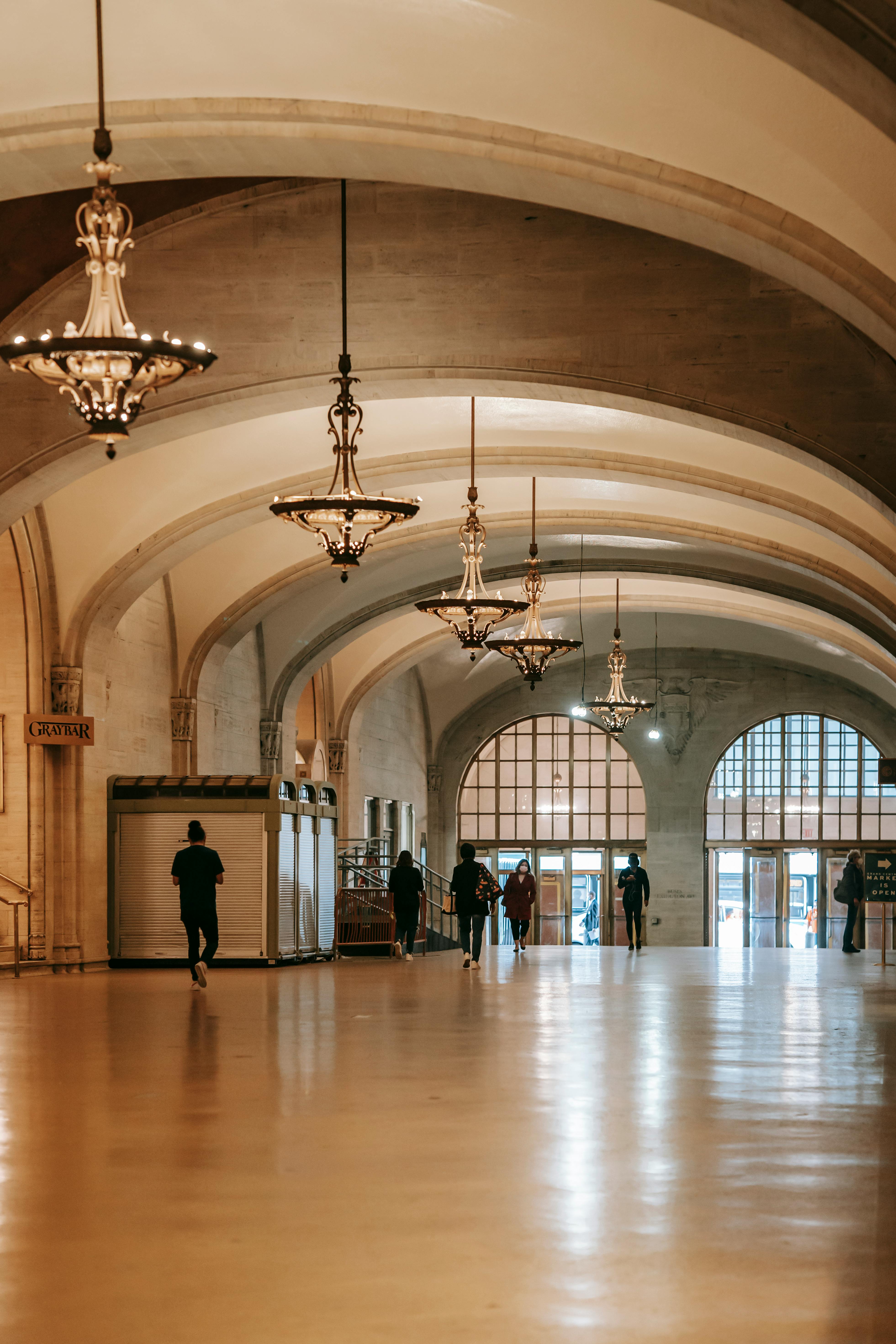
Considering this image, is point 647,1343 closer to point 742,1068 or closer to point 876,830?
point 742,1068

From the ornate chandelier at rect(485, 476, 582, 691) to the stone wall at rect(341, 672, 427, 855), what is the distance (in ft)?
31.6

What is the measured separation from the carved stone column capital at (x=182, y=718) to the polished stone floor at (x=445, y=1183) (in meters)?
8.82

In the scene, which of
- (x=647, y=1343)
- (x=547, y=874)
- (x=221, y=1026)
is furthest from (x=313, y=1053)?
(x=547, y=874)

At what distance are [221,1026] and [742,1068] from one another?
3327mm

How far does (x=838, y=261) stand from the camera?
802cm

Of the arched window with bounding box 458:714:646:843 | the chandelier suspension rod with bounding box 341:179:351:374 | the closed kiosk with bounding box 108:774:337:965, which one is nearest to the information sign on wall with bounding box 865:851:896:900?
the closed kiosk with bounding box 108:774:337:965

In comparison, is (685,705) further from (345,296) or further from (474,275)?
(345,296)

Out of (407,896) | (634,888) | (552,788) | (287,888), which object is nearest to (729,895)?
(552,788)

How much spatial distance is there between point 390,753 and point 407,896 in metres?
10.4

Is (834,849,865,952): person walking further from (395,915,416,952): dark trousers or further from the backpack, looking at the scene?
the backpack

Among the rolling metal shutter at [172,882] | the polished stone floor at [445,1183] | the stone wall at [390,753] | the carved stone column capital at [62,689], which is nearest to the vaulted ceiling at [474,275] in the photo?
the carved stone column capital at [62,689]

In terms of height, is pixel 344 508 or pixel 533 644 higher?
pixel 344 508

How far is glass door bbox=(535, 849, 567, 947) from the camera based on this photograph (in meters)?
30.9

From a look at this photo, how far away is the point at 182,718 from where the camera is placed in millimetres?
17938
